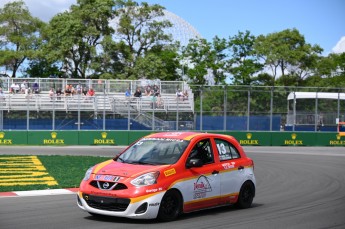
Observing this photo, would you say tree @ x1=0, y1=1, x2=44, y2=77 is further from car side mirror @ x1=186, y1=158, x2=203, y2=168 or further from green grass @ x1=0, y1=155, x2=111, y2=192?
car side mirror @ x1=186, y1=158, x2=203, y2=168

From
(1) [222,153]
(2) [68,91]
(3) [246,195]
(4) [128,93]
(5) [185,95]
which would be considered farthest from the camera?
(4) [128,93]

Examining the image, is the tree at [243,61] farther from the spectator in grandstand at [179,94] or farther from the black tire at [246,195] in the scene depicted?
the black tire at [246,195]

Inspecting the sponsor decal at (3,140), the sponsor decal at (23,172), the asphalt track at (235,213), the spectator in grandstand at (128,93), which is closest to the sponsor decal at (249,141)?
the spectator in grandstand at (128,93)

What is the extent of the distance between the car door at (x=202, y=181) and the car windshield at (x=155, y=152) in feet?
0.89

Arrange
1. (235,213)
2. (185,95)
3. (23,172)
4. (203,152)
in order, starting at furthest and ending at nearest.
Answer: (185,95) < (23,172) < (235,213) < (203,152)

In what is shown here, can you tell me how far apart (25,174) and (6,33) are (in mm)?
51994

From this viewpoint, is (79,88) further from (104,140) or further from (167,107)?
(167,107)

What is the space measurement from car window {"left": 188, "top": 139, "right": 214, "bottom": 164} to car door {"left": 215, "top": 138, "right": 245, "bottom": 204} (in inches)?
8.8

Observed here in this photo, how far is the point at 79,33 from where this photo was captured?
62312mm

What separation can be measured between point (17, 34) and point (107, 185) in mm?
61997

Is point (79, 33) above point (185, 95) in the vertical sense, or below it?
above

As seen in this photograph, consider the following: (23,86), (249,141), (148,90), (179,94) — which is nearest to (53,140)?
(23,86)

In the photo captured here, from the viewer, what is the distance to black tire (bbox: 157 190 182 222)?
32.2 feet

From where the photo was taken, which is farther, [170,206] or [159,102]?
[159,102]
